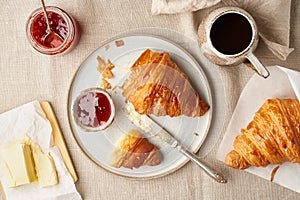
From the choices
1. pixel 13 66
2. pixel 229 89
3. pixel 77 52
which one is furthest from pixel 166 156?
pixel 13 66

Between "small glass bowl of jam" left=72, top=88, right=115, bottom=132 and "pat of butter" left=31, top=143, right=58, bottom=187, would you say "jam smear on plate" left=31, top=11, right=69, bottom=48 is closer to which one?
"small glass bowl of jam" left=72, top=88, right=115, bottom=132

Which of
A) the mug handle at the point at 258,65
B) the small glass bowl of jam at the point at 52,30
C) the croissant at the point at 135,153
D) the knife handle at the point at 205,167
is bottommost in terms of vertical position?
the knife handle at the point at 205,167

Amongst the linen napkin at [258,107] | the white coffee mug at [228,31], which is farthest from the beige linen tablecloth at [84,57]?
the white coffee mug at [228,31]

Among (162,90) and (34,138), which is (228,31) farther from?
(34,138)

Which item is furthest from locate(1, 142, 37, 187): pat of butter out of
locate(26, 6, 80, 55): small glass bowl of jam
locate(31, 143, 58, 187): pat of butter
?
locate(26, 6, 80, 55): small glass bowl of jam

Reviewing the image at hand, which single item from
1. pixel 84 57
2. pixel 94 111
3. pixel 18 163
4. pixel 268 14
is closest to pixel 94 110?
pixel 94 111

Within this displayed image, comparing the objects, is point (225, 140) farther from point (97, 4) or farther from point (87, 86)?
point (97, 4)

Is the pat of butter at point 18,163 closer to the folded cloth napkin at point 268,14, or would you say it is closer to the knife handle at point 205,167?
the knife handle at point 205,167
